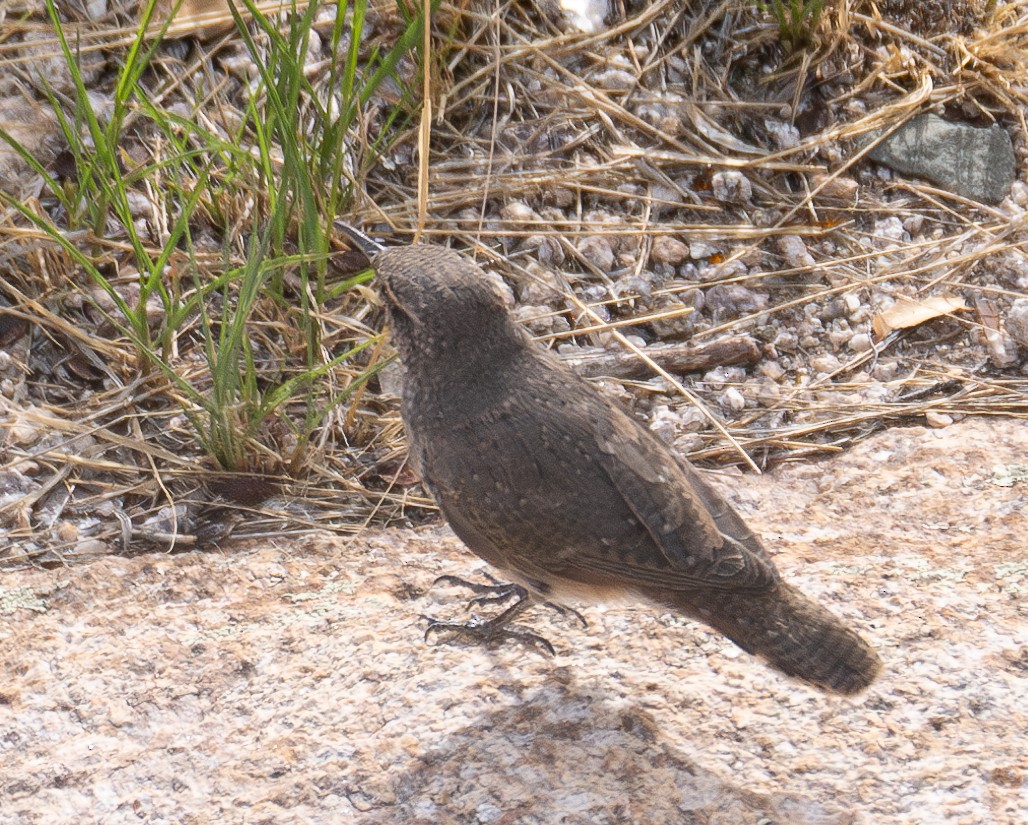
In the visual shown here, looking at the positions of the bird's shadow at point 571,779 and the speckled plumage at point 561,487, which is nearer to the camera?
the bird's shadow at point 571,779

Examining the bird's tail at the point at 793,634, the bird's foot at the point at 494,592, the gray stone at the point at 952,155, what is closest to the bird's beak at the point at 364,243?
the bird's foot at the point at 494,592

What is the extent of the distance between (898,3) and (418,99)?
2482 mm

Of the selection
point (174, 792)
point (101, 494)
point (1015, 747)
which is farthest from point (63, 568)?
point (1015, 747)

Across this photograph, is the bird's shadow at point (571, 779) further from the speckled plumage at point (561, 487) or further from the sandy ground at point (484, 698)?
the speckled plumage at point (561, 487)

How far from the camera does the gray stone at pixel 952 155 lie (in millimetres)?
5340

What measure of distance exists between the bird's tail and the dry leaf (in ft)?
6.37

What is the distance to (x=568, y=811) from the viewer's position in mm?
2705

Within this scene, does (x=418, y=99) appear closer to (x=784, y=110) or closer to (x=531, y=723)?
(x=784, y=110)

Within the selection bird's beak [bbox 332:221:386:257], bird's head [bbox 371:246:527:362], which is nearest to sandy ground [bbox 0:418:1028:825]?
bird's head [bbox 371:246:527:362]

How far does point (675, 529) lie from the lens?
9.80 ft

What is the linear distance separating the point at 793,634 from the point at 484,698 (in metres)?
0.81

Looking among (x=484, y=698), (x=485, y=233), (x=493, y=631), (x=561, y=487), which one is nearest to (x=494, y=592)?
(x=493, y=631)

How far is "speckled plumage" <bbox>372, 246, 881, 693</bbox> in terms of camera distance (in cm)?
296

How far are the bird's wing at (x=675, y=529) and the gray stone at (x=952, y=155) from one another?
2.85 metres
